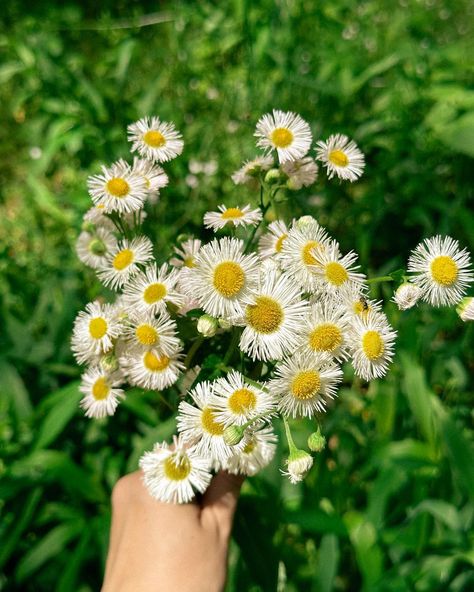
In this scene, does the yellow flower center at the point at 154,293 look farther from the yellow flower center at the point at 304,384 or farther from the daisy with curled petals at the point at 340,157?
the daisy with curled petals at the point at 340,157

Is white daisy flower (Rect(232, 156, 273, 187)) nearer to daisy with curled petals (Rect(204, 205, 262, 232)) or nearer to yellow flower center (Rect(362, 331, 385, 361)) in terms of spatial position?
daisy with curled petals (Rect(204, 205, 262, 232))

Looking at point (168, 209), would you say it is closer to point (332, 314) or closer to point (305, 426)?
point (305, 426)

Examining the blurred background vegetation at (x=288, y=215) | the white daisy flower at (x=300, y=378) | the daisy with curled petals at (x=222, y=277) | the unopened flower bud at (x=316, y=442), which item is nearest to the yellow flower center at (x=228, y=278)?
the daisy with curled petals at (x=222, y=277)

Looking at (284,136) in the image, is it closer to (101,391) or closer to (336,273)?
(336,273)

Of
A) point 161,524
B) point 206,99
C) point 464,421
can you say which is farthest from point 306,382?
point 206,99

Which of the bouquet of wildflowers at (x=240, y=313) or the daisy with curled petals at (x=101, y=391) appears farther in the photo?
the daisy with curled petals at (x=101, y=391)

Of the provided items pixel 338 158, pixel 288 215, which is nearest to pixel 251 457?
pixel 338 158

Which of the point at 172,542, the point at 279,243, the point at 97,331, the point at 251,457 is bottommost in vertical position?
the point at 172,542
